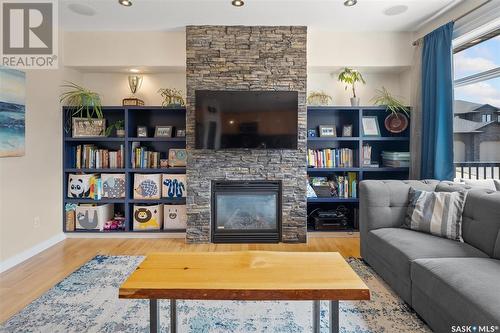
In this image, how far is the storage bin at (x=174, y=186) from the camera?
12.7ft

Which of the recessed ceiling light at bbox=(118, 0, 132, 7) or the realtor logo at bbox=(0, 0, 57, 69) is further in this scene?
the recessed ceiling light at bbox=(118, 0, 132, 7)

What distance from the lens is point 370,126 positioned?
13.1ft

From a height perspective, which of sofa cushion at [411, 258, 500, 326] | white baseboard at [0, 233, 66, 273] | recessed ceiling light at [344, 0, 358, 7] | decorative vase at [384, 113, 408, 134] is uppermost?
recessed ceiling light at [344, 0, 358, 7]

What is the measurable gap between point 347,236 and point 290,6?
2.85 meters

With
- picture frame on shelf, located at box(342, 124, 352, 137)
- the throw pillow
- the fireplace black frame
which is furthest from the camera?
picture frame on shelf, located at box(342, 124, 352, 137)

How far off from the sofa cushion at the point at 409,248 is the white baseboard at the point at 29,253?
3.43 meters

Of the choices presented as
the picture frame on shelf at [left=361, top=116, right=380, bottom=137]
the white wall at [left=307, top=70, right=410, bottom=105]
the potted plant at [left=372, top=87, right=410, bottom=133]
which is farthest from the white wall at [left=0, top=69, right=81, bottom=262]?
the potted plant at [left=372, top=87, right=410, bottom=133]

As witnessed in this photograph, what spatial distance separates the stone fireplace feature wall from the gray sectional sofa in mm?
1027

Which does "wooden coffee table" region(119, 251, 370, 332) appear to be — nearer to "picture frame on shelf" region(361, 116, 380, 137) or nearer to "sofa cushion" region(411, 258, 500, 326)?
"sofa cushion" region(411, 258, 500, 326)

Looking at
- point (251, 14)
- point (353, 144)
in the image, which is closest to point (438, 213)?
point (353, 144)

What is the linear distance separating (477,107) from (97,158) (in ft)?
14.7

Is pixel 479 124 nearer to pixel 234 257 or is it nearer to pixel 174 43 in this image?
pixel 234 257

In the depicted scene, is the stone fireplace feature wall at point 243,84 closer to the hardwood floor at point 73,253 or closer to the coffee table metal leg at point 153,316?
the hardwood floor at point 73,253

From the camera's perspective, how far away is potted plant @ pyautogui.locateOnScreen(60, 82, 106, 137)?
3748mm
